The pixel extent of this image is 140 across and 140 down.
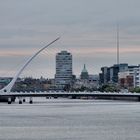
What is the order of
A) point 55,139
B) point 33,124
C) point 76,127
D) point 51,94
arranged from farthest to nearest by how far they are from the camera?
1. point 51,94
2. point 33,124
3. point 76,127
4. point 55,139

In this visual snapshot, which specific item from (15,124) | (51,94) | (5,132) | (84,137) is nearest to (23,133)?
(5,132)

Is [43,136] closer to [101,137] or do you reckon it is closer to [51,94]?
[101,137]

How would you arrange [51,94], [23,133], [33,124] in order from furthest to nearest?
[51,94] < [33,124] < [23,133]

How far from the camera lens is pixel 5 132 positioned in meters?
67.2

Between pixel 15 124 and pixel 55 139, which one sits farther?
pixel 15 124

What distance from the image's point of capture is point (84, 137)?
60844mm

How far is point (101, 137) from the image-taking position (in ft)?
201

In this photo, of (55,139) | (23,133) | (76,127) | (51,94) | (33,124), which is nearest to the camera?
(55,139)

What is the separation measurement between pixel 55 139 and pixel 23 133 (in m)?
7.61

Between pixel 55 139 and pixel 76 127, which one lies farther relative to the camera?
pixel 76 127

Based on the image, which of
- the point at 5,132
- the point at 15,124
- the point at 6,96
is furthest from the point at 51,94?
the point at 5,132

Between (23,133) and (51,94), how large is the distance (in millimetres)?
109438

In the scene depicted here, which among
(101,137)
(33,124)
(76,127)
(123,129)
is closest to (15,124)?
(33,124)

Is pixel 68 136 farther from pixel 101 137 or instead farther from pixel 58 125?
pixel 58 125
